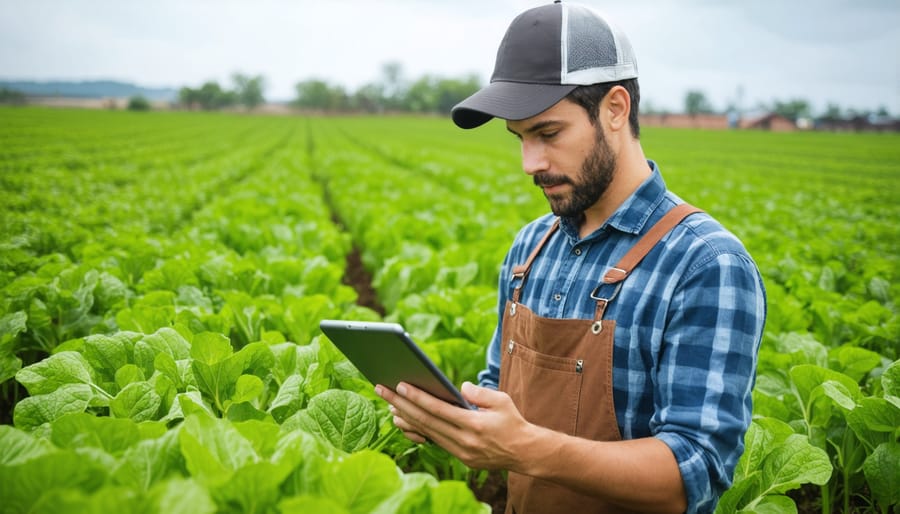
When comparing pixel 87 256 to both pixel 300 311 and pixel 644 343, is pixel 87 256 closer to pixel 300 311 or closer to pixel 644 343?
pixel 300 311

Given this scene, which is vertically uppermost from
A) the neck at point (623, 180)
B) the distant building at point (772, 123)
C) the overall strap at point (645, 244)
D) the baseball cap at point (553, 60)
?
the baseball cap at point (553, 60)

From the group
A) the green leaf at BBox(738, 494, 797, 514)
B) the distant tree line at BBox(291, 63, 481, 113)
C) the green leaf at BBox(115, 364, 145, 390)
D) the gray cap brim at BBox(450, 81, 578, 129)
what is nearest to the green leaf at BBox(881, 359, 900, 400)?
the green leaf at BBox(738, 494, 797, 514)

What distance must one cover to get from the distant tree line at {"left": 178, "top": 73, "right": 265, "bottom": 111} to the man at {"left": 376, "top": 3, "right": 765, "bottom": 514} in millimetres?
98976

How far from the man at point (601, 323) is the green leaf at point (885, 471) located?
104 centimetres

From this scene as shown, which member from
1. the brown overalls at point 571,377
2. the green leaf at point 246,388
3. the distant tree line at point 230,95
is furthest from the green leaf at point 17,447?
the distant tree line at point 230,95

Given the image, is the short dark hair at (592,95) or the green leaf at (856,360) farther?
the green leaf at (856,360)

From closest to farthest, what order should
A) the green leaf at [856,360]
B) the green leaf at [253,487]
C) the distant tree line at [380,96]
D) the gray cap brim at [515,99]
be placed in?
1. the green leaf at [253,487]
2. the gray cap brim at [515,99]
3. the green leaf at [856,360]
4. the distant tree line at [380,96]

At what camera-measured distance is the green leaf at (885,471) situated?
2222 mm

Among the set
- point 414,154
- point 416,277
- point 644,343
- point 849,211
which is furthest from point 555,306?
point 414,154

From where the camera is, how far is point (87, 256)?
4094 millimetres

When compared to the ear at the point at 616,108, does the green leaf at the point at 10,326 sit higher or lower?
lower

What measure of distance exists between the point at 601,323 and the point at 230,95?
401 feet

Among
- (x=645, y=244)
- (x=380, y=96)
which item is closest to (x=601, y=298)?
(x=645, y=244)

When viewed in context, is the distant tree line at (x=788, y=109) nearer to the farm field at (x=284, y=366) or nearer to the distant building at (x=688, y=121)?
the distant building at (x=688, y=121)
